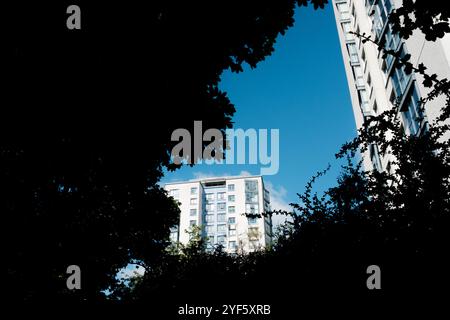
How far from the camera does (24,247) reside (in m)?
8.56

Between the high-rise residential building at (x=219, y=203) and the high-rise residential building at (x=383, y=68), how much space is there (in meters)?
45.9

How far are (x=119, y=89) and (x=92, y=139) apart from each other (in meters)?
1.19

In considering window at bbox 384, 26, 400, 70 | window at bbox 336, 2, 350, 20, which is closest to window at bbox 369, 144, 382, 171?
window at bbox 384, 26, 400, 70

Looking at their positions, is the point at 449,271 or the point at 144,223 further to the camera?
the point at 144,223

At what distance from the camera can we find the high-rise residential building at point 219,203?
70688mm

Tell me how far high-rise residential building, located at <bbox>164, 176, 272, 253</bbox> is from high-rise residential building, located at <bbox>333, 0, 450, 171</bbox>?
45.9 metres

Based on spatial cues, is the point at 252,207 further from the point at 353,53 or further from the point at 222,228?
the point at 353,53

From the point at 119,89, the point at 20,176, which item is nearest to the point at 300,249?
the point at 119,89

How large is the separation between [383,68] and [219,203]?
56.1m

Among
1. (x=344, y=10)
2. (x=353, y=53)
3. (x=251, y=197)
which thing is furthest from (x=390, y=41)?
(x=251, y=197)

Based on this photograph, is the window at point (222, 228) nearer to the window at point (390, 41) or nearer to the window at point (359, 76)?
the window at point (359, 76)

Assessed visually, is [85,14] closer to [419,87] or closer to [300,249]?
[300,249]

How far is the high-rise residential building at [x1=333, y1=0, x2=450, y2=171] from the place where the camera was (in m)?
12.9

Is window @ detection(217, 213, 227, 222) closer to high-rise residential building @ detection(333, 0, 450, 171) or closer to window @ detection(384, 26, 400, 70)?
high-rise residential building @ detection(333, 0, 450, 171)
